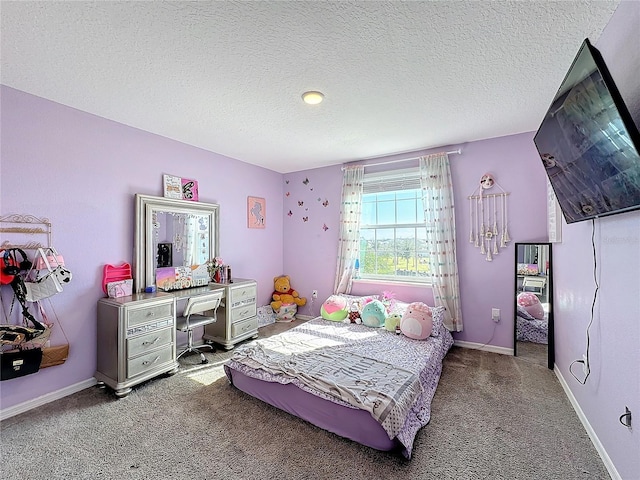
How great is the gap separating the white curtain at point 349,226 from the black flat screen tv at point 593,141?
2373 mm

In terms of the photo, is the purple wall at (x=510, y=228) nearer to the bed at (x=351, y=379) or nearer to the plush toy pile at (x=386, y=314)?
the plush toy pile at (x=386, y=314)

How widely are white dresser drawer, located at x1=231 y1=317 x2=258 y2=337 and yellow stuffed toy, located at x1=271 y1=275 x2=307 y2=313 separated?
2.48ft

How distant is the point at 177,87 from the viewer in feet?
6.95

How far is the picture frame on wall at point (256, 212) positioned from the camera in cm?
416

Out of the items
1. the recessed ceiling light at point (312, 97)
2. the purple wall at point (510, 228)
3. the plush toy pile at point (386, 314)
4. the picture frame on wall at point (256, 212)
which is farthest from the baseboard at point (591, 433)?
the picture frame on wall at point (256, 212)

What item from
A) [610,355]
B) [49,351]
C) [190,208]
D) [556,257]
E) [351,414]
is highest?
[190,208]

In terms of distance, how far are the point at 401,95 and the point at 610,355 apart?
214 cm

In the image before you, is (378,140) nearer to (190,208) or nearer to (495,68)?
(495,68)

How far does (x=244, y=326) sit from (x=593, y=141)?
347 centimetres

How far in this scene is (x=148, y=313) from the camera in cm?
251

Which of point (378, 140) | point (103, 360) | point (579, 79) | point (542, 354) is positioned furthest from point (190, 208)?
point (542, 354)

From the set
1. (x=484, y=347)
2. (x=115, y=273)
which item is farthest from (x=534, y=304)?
(x=115, y=273)

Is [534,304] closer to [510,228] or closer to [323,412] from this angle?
[510,228]

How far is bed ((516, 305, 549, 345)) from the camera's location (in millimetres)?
2861
